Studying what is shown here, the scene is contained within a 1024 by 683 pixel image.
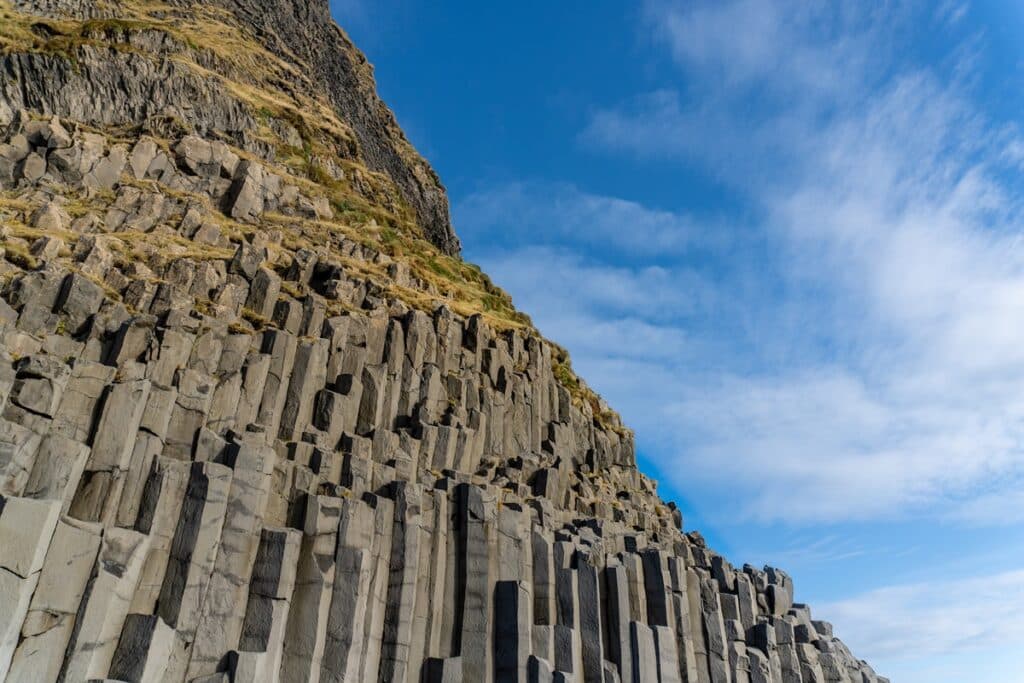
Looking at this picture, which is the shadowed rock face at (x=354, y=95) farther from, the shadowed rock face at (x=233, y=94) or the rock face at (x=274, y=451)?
the rock face at (x=274, y=451)

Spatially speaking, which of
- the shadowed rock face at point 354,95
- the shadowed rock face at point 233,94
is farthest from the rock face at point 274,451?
the shadowed rock face at point 354,95

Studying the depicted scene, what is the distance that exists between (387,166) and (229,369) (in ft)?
162

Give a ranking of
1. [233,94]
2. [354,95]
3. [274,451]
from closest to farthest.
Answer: [274,451]
[233,94]
[354,95]

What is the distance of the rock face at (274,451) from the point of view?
1112 cm

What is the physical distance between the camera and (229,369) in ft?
54.9

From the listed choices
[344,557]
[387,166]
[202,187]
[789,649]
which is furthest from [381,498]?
[387,166]

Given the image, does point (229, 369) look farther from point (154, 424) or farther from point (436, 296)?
point (436, 296)

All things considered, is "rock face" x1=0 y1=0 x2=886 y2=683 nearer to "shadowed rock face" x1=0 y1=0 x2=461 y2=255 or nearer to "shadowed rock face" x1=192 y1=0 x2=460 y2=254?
"shadowed rock face" x1=0 y1=0 x2=461 y2=255

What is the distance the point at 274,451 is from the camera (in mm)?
13930

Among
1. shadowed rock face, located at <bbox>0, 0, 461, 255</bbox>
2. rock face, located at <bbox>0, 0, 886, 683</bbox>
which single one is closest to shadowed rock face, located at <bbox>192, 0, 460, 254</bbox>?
shadowed rock face, located at <bbox>0, 0, 461, 255</bbox>

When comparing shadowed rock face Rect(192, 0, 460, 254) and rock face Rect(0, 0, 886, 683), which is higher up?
shadowed rock face Rect(192, 0, 460, 254)

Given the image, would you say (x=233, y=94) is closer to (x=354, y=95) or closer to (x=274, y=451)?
(x=274, y=451)

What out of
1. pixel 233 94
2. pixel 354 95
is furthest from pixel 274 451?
pixel 354 95

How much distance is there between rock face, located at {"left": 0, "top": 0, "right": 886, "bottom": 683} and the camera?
11117mm
